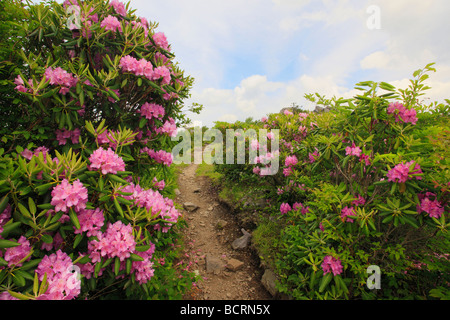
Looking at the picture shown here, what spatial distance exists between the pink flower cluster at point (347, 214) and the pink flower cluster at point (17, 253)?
2687mm

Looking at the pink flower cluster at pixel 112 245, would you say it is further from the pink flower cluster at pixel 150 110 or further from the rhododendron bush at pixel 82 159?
the pink flower cluster at pixel 150 110

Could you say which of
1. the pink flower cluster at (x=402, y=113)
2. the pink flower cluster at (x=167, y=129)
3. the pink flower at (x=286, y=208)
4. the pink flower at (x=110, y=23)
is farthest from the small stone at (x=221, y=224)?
the pink flower at (x=110, y=23)

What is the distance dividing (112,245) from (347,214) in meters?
2.18

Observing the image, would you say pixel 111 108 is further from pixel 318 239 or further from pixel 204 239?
pixel 204 239

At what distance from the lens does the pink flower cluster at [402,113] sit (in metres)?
2.28

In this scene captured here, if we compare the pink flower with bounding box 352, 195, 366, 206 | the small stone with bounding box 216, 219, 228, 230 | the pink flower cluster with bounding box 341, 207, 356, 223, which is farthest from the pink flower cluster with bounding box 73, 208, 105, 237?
the small stone with bounding box 216, 219, 228, 230

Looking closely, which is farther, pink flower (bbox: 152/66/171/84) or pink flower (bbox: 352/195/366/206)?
pink flower (bbox: 152/66/171/84)

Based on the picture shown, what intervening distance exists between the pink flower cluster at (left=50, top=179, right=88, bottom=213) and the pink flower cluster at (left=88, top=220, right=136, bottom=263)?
1.02ft

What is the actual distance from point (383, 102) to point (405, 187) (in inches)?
37.9

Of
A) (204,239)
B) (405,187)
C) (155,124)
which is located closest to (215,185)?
(204,239)

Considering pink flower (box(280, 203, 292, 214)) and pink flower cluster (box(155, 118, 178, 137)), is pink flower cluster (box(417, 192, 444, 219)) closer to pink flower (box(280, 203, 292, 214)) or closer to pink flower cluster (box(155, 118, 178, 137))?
pink flower (box(280, 203, 292, 214))

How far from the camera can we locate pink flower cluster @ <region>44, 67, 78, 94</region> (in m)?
2.07

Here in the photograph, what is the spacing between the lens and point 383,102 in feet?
7.82

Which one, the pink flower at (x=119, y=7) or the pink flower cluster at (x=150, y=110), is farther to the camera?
the pink flower at (x=119, y=7)
